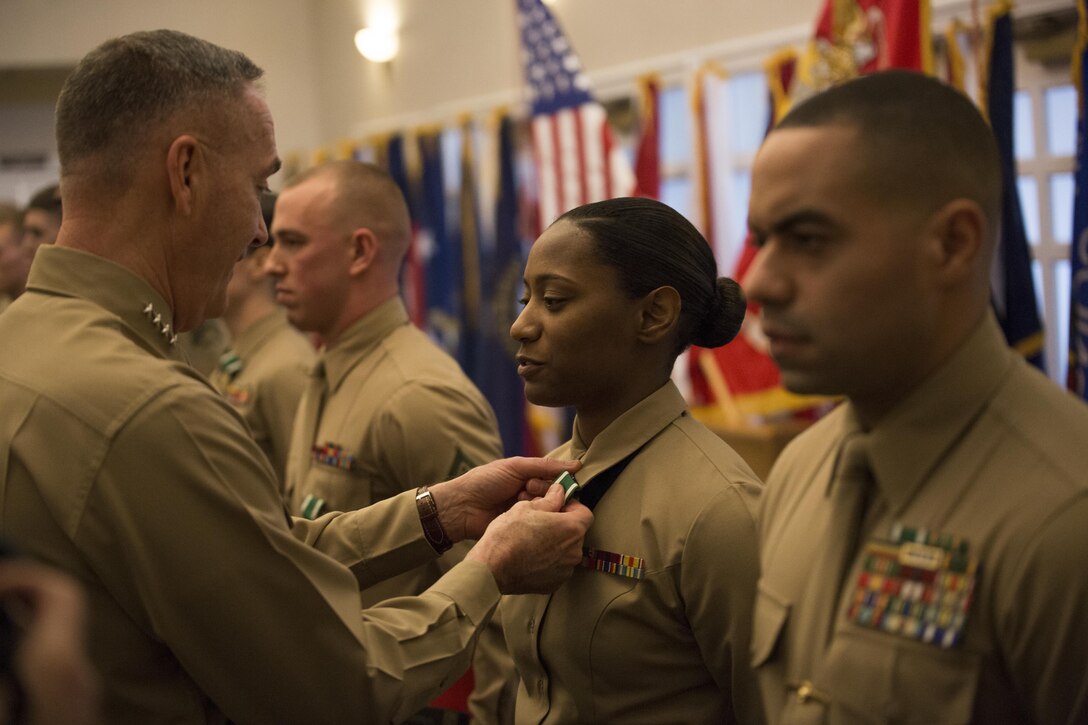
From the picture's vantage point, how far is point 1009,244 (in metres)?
3.88

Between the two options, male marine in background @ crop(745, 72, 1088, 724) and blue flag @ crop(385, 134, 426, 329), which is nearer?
male marine in background @ crop(745, 72, 1088, 724)

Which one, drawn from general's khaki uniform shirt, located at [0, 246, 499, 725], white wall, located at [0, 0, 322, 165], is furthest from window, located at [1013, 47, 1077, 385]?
white wall, located at [0, 0, 322, 165]

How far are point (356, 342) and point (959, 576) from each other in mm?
2073

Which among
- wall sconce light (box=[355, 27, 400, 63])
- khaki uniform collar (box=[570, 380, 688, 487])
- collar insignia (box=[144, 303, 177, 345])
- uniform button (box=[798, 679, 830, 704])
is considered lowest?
uniform button (box=[798, 679, 830, 704])

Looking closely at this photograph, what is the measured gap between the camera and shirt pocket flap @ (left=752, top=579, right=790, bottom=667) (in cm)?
125

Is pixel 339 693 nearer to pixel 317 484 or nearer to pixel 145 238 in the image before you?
pixel 145 238

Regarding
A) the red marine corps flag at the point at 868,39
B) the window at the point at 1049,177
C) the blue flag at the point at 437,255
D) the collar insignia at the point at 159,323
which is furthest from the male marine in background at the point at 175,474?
the blue flag at the point at 437,255

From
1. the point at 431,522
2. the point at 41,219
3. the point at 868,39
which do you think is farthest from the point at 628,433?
the point at 41,219

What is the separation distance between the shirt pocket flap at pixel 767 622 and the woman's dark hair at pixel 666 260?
66 centimetres

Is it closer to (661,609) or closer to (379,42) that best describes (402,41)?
(379,42)

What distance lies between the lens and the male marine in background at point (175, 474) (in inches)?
55.6

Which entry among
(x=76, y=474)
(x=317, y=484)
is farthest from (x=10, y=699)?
(x=317, y=484)

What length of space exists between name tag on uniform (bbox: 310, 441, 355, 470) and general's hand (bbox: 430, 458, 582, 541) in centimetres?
62

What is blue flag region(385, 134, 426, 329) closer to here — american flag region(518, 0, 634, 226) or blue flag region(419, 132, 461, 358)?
blue flag region(419, 132, 461, 358)
